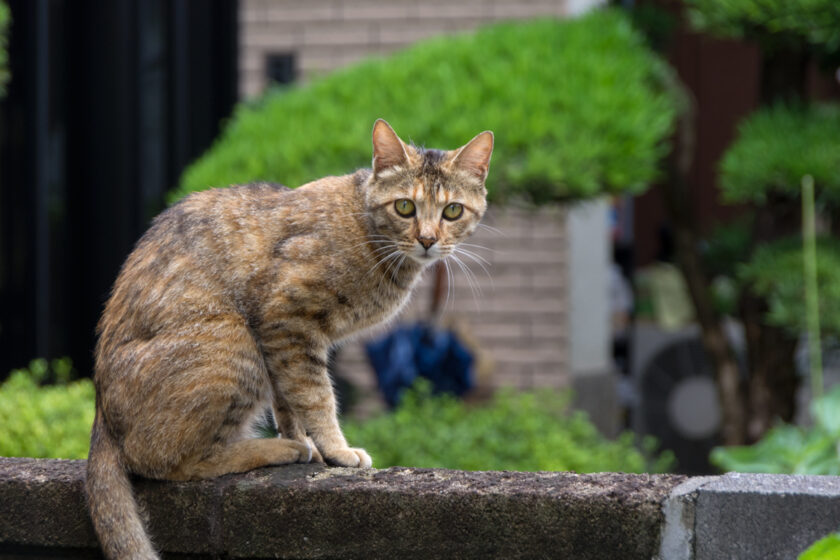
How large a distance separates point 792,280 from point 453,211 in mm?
2141

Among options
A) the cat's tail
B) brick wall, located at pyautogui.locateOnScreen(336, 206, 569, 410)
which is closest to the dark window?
brick wall, located at pyautogui.locateOnScreen(336, 206, 569, 410)

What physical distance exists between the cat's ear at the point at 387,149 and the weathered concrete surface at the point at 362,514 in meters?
0.65

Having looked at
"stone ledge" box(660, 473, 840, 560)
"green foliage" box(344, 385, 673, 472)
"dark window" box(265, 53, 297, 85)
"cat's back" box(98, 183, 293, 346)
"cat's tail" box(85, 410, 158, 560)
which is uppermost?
"dark window" box(265, 53, 297, 85)

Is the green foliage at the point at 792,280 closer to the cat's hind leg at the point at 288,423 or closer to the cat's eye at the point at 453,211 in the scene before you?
the cat's eye at the point at 453,211

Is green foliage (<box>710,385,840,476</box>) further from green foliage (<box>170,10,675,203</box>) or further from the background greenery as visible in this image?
green foliage (<box>170,10,675,203</box>)

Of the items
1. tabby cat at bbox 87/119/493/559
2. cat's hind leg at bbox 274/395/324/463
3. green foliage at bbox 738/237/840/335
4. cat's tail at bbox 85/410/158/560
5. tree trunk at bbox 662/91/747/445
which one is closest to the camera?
cat's tail at bbox 85/410/158/560

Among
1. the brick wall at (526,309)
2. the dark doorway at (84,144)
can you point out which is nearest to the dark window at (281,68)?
the dark doorway at (84,144)

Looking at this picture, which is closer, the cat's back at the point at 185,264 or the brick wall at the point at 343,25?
the cat's back at the point at 185,264

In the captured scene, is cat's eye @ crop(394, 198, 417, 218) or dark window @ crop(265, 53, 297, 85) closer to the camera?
cat's eye @ crop(394, 198, 417, 218)

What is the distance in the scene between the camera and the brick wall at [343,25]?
6.41 m

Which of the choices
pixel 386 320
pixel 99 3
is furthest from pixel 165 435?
pixel 99 3

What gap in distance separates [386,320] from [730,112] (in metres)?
5.99

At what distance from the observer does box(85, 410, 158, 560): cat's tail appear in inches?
80.4

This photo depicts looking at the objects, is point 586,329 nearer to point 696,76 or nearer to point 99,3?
point 696,76
